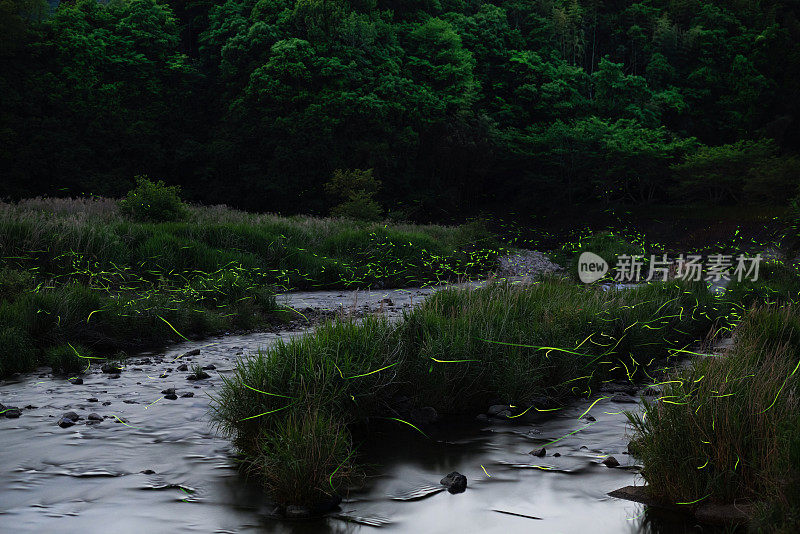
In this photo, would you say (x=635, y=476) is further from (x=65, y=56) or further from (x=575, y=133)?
(x=65, y=56)

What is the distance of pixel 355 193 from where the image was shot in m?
28.5

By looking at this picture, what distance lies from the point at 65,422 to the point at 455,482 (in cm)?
333

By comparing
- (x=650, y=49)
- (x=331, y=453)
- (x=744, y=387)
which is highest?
(x=650, y=49)

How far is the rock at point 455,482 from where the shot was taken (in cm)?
473

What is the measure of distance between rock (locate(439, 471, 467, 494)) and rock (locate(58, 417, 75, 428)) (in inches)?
126

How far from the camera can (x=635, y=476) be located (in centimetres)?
489

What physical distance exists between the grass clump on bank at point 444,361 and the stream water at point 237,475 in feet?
0.85

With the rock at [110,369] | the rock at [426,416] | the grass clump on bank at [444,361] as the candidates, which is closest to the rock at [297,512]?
the grass clump on bank at [444,361]

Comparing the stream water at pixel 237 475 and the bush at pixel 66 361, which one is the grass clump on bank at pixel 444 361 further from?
the bush at pixel 66 361

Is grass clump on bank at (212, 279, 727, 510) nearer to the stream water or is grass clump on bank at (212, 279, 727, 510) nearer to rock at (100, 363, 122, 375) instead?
the stream water

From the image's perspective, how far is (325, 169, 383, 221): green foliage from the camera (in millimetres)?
25578

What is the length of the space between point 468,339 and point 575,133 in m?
30.6

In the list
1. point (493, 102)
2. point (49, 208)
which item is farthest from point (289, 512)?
point (493, 102)

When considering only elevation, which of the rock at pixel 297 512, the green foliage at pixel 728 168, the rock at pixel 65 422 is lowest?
the rock at pixel 65 422
